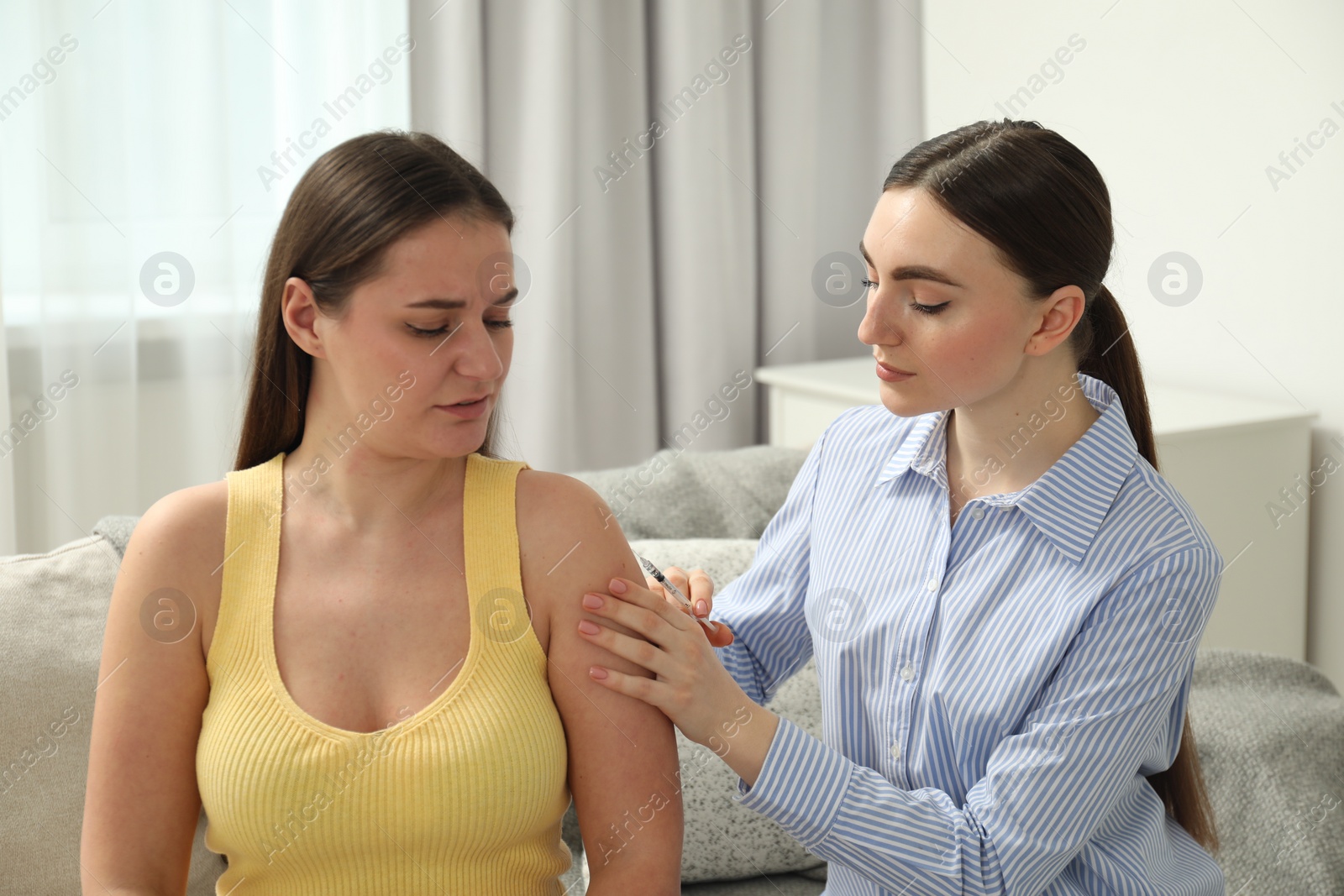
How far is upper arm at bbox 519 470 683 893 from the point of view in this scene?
112 centimetres

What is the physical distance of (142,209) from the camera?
8.23ft

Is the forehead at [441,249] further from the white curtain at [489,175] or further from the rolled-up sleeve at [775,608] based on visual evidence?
the white curtain at [489,175]

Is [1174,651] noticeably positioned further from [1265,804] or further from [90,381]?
[90,381]

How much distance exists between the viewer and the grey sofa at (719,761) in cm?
140

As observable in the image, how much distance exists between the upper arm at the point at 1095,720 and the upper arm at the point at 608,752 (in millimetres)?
304

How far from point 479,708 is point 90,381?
1.83m

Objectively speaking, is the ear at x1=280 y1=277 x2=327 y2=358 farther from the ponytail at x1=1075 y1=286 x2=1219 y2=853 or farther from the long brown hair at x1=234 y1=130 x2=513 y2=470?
the ponytail at x1=1075 y1=286 x2=1219 y2=853

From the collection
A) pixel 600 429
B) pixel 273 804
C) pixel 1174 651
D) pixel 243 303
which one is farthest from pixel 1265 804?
pixel 243 303

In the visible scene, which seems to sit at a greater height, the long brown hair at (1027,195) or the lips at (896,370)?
the long brown hair at (1027,195)

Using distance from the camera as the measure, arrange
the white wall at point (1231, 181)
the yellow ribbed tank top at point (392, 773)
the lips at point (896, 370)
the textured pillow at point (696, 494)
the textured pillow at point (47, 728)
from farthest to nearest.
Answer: the white wall at point (1231, 181) → the textured pillow at point (696, 494) → the textured pillow at point (47, 728) → the lips at point (896, 370) → the yellow ribbed tank top at point (392, 773)

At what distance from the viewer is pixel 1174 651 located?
1.10 m

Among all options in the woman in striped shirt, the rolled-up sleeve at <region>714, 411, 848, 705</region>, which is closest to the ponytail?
the woman in striped shirt

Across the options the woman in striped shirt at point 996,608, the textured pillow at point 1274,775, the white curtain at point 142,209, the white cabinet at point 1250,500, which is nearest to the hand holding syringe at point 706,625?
the woman in striped shirt at point 996,608

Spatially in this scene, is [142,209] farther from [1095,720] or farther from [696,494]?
[1095,720]
